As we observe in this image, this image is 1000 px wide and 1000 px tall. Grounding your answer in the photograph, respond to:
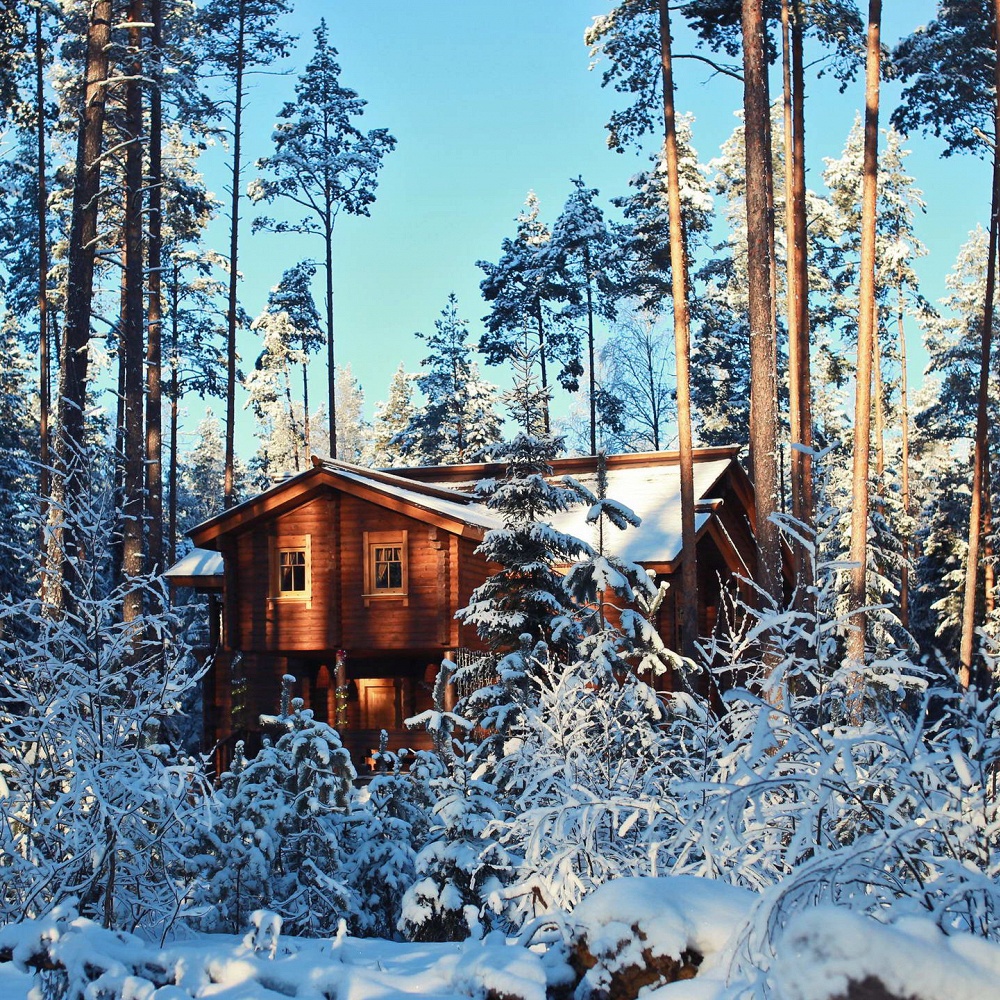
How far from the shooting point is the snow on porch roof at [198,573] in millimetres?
26797

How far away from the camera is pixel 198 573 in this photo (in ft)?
88.4

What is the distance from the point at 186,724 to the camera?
3647cm

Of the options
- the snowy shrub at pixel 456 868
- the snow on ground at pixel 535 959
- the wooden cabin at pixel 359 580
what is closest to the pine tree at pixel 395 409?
the wooden cabin at pixel 359 580

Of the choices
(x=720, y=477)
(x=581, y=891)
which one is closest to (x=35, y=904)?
(x=581, y=891)

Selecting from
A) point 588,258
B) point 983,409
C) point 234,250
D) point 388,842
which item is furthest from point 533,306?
point 388,842

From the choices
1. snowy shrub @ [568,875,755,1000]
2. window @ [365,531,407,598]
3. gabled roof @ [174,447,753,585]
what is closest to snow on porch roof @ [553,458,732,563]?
gabled roof @ [174,447,753,585]

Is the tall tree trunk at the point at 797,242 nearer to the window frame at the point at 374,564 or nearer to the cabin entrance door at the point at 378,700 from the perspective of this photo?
the window frame at the point at 374,564

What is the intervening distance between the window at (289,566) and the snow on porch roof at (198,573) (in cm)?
160

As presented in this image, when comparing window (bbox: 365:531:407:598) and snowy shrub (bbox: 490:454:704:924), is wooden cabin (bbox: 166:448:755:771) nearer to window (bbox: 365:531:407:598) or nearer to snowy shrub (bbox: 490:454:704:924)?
window (bbox: 365:531:407:598)

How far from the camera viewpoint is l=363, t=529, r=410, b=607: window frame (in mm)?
24000

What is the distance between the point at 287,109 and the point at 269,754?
106 ft

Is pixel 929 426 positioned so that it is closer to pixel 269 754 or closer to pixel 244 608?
pixel 244 608

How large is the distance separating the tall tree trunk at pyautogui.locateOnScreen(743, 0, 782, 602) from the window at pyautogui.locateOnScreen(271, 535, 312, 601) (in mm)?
12956

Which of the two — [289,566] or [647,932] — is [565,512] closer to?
[289,566]
